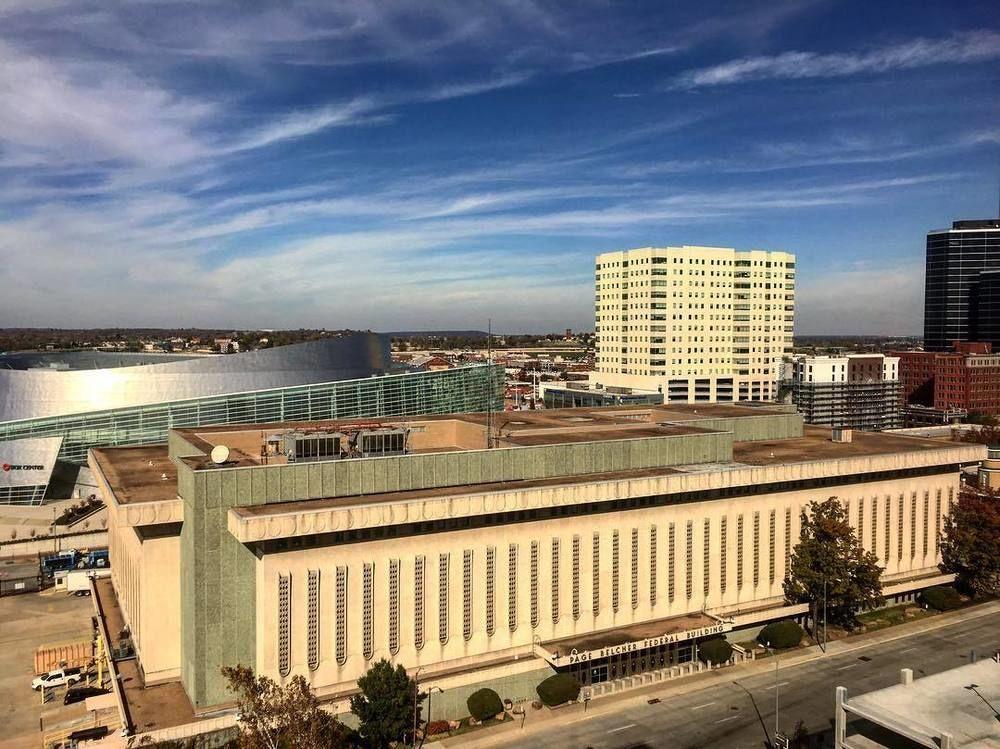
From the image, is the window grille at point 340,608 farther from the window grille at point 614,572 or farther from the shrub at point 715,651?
the shrub at point 715,651

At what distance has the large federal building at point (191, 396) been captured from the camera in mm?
106000

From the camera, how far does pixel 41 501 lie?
105 m

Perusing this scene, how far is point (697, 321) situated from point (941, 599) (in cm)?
→ 10022

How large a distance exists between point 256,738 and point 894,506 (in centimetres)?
5412

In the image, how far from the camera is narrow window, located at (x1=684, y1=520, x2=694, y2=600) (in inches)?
2270

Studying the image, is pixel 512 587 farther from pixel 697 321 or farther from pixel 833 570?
pixel 697 321

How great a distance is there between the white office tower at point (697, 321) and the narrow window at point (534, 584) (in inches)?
4356

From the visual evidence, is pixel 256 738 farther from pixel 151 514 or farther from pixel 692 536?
pixel 692 536

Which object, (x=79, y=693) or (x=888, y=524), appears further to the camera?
(x=888, y=524)

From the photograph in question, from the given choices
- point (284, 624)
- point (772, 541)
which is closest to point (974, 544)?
point (772, 541)

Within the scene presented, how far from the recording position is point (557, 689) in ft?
160

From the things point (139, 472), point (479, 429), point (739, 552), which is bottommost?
point (739, 552)

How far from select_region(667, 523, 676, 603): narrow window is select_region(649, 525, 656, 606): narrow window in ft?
3.72

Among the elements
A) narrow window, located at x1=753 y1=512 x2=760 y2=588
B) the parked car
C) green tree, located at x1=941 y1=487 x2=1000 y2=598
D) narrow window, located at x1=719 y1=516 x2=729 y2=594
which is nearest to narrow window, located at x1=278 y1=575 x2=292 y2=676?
the parked car
